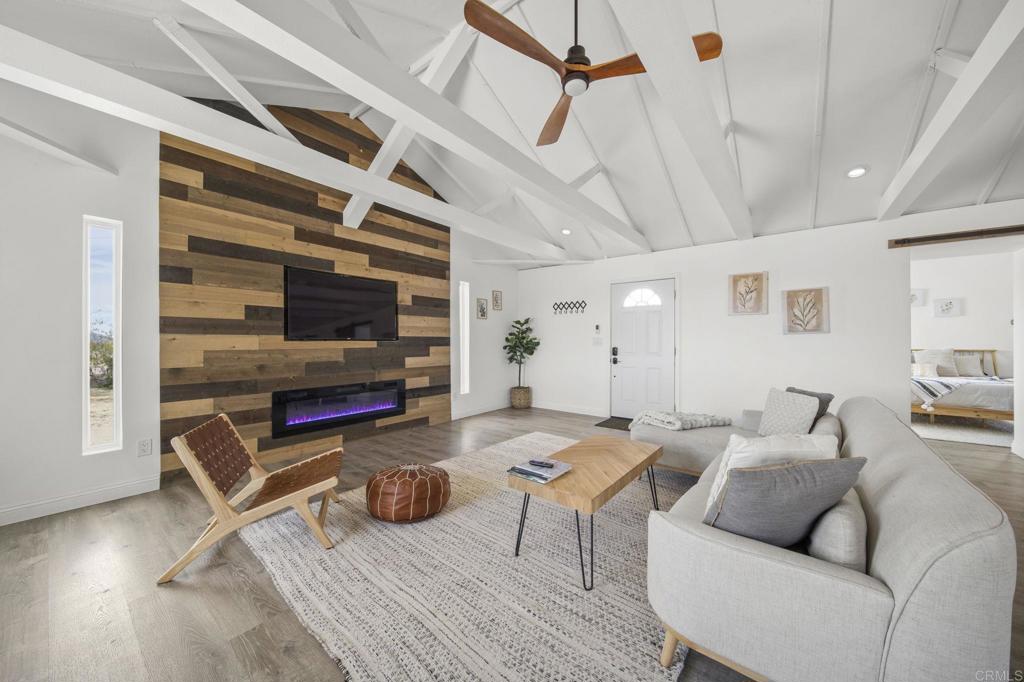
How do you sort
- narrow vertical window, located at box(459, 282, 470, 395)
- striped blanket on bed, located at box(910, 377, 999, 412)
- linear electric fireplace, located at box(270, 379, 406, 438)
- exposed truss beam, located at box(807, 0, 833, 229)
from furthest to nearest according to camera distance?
narrow vertical window, located at box(459, 282, 470, 395) → striped blanket on bed, located at box(910, 377, 999, 412) → linear electric fireplace, located at box(270, 379, 406, 438) → exposed truss beam, located at box(807, 0, 833, 229)

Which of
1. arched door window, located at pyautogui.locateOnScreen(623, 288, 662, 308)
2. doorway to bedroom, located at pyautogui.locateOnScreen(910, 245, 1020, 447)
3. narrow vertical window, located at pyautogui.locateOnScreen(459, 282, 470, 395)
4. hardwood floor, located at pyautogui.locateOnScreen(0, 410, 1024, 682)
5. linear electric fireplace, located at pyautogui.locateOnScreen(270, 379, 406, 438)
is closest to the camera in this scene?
hardwood floor, located at pyautogui.locateOnScreen(0, 410, 1024, 682)

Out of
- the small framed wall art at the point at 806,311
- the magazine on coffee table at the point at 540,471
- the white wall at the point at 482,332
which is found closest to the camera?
the magazine on coffee table at the point at 540,471

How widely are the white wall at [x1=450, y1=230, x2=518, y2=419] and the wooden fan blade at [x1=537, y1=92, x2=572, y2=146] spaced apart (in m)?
3.14

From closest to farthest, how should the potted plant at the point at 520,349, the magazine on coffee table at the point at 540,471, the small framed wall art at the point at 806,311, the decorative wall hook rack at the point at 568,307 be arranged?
the magazine on coffee table at the point at 540,471
the small framed wall art at the point at 806,311
the decorative wall hook rack at the point at 568,307
the potted plant at the point at 520,349

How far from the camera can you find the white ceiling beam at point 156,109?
1861 millimetres

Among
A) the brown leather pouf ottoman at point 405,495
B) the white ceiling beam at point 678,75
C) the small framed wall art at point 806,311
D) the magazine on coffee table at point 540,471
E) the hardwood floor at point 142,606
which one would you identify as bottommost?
the hardwood floor at point 142,606

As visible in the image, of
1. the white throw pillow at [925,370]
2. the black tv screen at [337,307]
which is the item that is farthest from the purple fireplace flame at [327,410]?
the white throw pillow at [925,370]

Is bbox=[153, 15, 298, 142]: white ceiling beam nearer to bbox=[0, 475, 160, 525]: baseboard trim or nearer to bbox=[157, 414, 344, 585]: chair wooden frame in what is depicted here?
bbox=[157, 414, 344, 585]: chair wooden frame

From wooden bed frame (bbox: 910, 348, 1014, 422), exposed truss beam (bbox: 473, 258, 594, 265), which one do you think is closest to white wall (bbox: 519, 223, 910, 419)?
exposed truss beam (bbox: 473, 258, 594, 265)

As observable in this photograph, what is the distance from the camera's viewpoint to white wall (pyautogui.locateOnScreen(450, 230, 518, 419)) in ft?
19.0

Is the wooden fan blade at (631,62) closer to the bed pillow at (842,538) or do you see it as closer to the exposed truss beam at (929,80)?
the exposed truss beam at (929,80)

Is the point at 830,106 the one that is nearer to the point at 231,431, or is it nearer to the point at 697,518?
the point at 697,518

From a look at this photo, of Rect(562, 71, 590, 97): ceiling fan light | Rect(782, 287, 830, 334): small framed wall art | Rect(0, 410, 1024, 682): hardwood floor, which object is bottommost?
Rect(0, 410, 1024, 682): hardwood floor

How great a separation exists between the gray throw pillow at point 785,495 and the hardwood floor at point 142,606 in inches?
24.8
